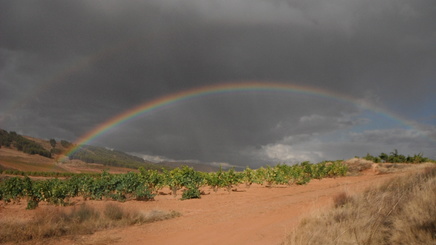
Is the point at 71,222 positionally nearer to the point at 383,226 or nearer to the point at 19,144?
the point at 383,226

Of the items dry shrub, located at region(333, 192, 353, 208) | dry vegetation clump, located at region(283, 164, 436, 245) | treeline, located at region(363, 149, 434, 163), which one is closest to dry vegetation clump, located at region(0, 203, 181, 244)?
dry shrub, located at region(333, 192, 353, 208)

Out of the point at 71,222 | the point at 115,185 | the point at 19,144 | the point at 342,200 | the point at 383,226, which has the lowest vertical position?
the point at 71,222

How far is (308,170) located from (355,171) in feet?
41.0

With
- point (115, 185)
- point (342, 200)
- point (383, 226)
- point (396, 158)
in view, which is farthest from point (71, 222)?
point (396, 158)

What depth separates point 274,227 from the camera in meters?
10.1

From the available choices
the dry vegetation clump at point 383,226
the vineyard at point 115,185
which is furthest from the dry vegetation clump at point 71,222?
the vineyard at point 115,185

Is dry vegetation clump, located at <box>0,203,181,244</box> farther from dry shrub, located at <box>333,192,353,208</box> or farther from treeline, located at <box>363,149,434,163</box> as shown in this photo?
treeline, located at <box>363,149,434,163</box>

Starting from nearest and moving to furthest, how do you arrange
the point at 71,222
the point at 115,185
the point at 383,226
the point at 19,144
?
1. the point at 383,226
2. the point at 71,222
3. the point at 115,185
4. the point at 19,144

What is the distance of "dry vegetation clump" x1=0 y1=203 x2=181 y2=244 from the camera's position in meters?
9.76

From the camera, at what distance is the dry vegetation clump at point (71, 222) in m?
9.76

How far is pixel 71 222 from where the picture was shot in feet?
38.4

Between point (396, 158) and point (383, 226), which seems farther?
point (396, 158)

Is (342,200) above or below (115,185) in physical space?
above

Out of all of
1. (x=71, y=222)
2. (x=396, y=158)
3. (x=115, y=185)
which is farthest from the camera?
(x=396, y=158)
